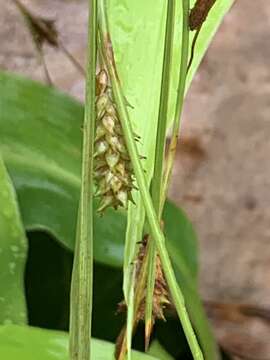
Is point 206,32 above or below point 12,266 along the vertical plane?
above

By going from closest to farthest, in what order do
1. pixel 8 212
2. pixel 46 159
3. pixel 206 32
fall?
1. pixel 206 32
2. pixel 8 212
3. pixel 46 159

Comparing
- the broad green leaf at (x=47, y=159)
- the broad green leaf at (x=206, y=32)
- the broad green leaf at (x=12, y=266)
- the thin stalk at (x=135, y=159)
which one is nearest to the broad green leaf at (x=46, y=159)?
the broad green leaf at (x=47, y=159)

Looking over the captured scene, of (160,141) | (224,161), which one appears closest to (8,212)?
(160,141)

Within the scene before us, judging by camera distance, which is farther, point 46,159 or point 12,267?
point 46,159

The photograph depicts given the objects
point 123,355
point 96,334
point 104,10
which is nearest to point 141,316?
point 123,355

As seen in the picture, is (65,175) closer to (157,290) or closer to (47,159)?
(47,159)

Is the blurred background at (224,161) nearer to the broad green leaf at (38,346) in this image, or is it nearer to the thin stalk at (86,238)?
the broad green leaf at (38,346)
